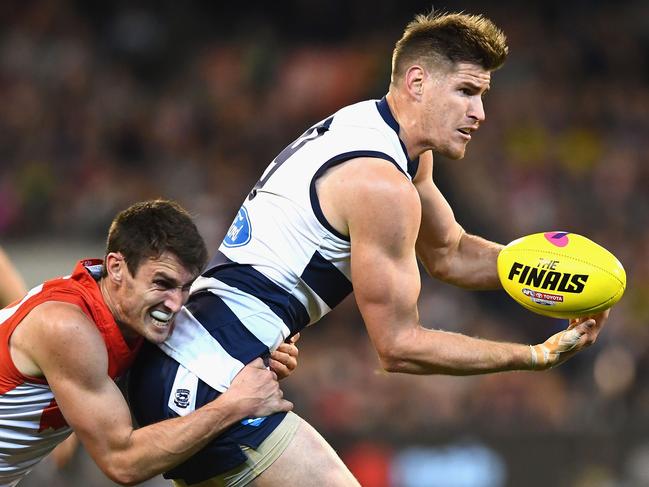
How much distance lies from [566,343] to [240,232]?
1.27m

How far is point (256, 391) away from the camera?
4090 mm


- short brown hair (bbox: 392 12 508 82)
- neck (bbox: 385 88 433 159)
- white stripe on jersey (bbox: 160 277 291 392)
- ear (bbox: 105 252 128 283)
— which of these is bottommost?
white stripe on jersey (bbox: 160 277 291 392)

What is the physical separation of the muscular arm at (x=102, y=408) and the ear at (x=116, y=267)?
18cm

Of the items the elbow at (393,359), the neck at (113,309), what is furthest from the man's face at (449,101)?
the neck at (113,309)

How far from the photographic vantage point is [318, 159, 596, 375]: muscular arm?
4043mm

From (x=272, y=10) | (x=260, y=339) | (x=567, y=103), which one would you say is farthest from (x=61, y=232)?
(x=260, y=339)

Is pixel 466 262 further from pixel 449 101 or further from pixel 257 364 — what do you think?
pixel 257 364

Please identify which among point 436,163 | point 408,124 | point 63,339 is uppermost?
point 408,124

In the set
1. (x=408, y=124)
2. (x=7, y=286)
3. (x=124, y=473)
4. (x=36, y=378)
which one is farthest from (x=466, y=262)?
(x=7, y=286)

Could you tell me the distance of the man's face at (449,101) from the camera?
4.43m

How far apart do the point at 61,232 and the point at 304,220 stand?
676 centimetres

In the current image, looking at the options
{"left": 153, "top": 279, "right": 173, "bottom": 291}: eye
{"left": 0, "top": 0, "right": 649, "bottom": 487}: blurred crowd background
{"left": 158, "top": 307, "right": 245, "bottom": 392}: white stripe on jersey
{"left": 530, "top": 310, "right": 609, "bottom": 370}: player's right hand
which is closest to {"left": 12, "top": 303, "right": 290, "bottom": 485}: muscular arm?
{"left": 158, "top": 307, "right": 245, "bottom": 392}: white stripe on jersey

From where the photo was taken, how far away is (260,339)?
4211 mm

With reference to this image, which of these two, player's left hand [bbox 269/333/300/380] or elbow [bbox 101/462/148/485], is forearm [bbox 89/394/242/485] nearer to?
elbow [bbox 101/462/148/485]
